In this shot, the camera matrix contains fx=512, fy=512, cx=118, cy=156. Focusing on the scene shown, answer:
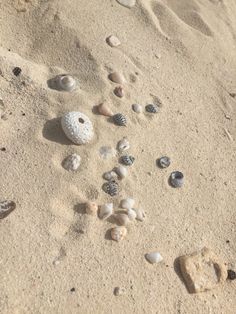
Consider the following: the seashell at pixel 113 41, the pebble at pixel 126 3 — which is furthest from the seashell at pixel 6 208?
the pebble at pixel 126 3

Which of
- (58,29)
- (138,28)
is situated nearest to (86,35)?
(58,29)

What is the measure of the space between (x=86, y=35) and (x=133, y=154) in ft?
2.42

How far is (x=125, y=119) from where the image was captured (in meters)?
2.35

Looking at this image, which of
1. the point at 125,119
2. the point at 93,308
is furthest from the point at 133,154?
the point at 93,308

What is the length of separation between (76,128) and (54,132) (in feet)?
0.34

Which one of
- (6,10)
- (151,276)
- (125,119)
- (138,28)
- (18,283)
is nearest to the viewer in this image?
(18,283)

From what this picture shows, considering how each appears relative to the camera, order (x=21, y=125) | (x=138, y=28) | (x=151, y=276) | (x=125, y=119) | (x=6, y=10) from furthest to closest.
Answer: (x=138, y=28) < (x=6, y=10) < (x=125, y=119) < (x=21, y=125) < (x=151, y=276)

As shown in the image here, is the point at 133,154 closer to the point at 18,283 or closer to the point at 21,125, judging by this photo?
the point at 21,125

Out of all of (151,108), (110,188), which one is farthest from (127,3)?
(110,188)

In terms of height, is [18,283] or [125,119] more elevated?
[125,119]

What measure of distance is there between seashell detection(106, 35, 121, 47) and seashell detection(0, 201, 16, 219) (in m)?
1.09

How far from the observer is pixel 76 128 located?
2150 millimetres

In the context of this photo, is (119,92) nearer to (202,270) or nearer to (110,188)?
(110,188)

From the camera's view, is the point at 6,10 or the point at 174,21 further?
the point at 174,21
